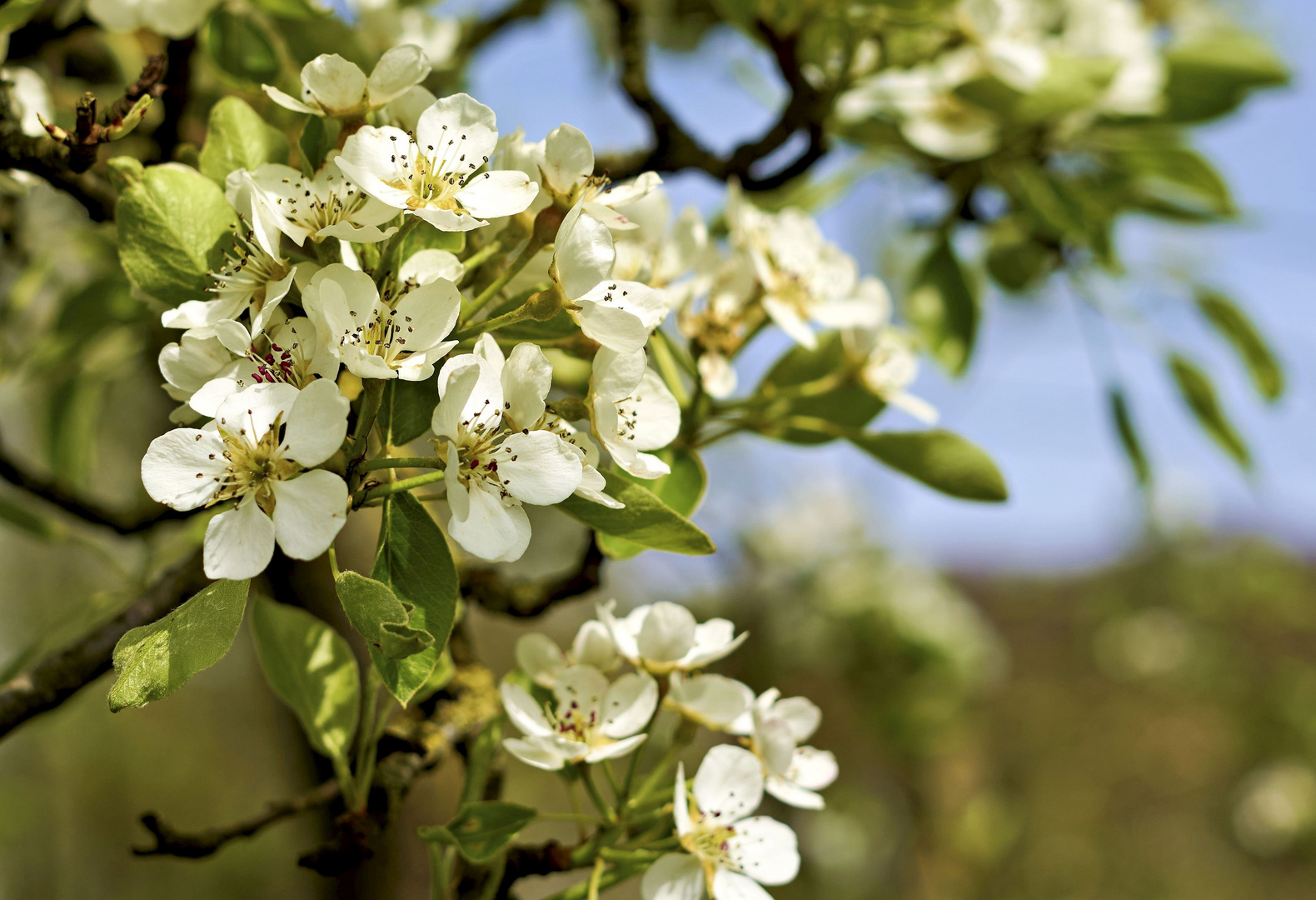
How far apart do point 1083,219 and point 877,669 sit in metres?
1.72

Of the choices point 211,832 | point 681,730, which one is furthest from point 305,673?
point 681,730

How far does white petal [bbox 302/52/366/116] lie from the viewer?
0.40 meters

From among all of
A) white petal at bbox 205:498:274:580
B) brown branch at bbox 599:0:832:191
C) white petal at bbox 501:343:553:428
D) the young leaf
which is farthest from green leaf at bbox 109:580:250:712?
the young leaf

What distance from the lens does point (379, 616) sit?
317mm

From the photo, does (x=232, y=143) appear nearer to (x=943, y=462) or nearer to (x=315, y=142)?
(x=315, y=142)

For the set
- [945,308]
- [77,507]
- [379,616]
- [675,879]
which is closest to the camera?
[379,616]

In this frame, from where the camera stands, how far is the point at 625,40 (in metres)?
0.78

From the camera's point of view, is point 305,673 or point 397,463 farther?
point 305,673

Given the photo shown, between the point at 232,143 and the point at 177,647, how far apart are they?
0.24m

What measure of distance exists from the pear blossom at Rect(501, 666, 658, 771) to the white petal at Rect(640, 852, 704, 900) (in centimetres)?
5

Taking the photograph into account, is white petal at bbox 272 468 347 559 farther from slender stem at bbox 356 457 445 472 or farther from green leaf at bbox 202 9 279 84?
green leaf at bbox 202 9 279 84

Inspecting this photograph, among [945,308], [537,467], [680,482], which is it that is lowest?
[945,308]

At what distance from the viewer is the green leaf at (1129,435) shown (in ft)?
3.06

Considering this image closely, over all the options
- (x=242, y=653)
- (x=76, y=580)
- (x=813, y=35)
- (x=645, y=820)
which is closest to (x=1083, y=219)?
(x=813, y=35)
